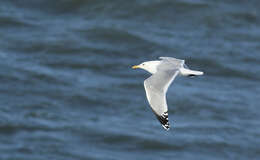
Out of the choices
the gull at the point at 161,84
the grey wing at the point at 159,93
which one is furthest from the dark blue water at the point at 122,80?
the grey wing at the point at 159,93

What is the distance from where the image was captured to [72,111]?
13.0 metres

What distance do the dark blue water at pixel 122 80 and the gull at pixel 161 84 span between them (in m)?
5.04

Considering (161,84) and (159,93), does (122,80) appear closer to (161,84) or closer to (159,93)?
(161,84)

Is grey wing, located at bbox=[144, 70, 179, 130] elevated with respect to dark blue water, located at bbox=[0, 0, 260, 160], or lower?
lower

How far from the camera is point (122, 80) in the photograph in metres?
13.9

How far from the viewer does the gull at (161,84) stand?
6238 millimetres

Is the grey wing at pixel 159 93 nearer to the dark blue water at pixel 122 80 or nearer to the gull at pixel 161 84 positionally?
the gull at pixel 161 84

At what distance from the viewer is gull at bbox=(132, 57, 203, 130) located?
6.24 metres

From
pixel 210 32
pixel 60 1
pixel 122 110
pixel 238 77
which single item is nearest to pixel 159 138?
pixel 122 110

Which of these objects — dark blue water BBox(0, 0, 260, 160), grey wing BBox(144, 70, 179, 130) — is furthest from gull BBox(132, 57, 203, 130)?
dark blue water BBox(0, 0, 260, 160)

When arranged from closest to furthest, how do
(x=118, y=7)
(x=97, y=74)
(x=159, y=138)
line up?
(x=159, y=138) < (x=97, y=74) < (x=118, y=7)

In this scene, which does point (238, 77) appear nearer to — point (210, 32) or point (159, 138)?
point (210, 32)

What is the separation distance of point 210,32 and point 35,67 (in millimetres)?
4328

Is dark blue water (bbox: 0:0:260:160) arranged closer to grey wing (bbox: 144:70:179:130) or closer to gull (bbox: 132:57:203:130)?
gull (bbox: 132:57:203:130)
